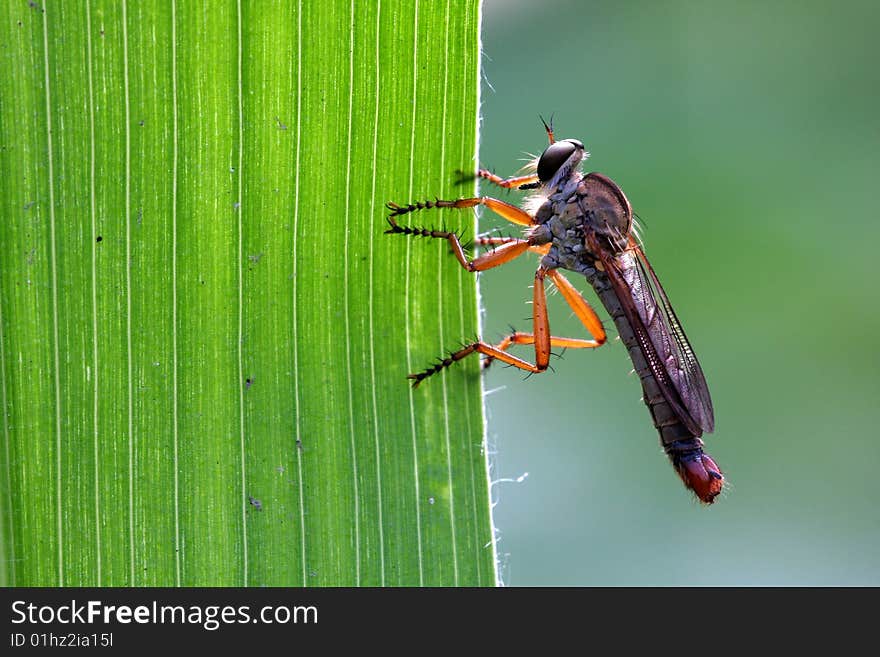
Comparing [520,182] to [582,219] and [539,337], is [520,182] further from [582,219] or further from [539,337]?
[539,337]

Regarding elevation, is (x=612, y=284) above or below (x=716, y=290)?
below

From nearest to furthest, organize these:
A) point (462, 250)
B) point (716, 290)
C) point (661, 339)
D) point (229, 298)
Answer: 1. point (229, 298)
2. point (462, 250)
3. point (661, 339)
4. point (716, 290)

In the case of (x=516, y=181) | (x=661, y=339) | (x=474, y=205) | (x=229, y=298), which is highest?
(x=516, y=181)

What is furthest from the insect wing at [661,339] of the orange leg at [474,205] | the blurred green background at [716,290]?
the blurred green background at [716,290]

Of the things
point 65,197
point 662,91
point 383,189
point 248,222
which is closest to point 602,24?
point 662,91

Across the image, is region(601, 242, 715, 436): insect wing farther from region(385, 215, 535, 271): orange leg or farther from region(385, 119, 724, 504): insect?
region(385, 215, 535, 271): orange leg

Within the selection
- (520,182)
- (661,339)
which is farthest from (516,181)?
(661,339)
